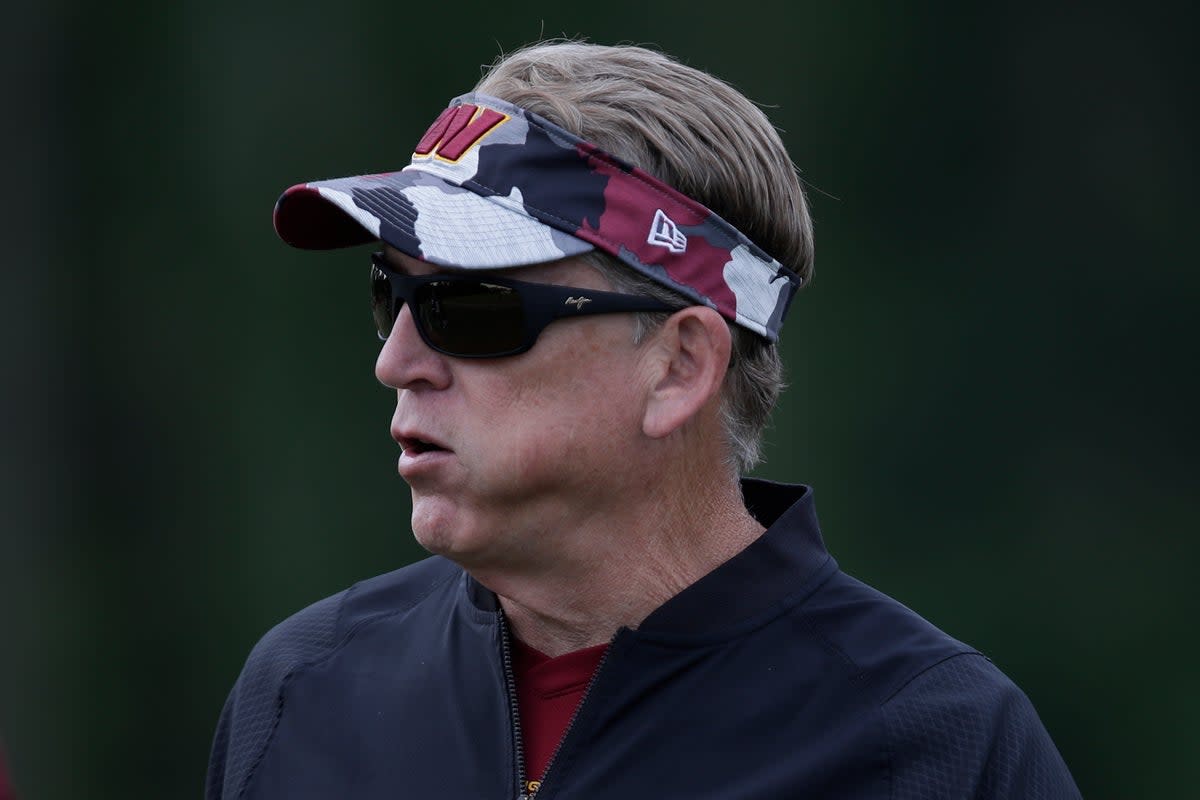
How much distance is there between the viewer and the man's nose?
6.26 feet

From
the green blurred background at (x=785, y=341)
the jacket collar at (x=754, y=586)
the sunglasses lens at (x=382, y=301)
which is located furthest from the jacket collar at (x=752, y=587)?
the green blurred background at (x=785, y=341)

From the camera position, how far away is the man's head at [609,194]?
6.15ft

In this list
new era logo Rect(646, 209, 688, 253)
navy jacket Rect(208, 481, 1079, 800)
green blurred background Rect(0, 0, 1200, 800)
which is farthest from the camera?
green blurred background Rect(0, 0, 1200, 800)

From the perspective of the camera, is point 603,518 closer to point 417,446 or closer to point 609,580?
point 609,580

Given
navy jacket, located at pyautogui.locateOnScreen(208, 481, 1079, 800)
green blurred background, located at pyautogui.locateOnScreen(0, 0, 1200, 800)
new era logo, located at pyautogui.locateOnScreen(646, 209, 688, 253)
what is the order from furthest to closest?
green blurred background, located at pyautogui.locateOnScreen(0, 0, 1200, 800) → new era logo, located at pyautogui.locateOnScreen(646, 209, 688, 253) → navy jacket, located at pyautogui.locateOnScreen(208, 481, 1079, 800)

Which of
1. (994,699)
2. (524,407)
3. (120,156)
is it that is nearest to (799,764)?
(994,699)

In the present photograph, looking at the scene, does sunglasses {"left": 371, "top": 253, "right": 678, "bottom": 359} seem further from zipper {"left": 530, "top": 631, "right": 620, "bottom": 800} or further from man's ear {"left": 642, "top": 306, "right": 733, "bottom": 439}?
zipper {"left": 530, "top": 631, "right": 620, "bottom": 800}

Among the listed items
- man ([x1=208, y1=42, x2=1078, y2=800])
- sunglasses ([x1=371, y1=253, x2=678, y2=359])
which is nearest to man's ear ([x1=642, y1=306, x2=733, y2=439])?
man ([x1=208, y1=42, x2=1078, y2=800])

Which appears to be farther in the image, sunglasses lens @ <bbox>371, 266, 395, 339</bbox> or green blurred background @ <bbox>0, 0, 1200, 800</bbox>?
green blurred background @ <bbox>0, 0, 1200, 800</bbox>

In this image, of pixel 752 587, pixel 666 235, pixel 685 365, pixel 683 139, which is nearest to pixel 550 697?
pixel 752 587

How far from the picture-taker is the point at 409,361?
1.92m

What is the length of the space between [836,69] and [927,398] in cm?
87

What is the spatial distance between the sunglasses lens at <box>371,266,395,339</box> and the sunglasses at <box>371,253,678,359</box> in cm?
10

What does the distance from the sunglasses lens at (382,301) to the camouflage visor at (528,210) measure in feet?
0.19
